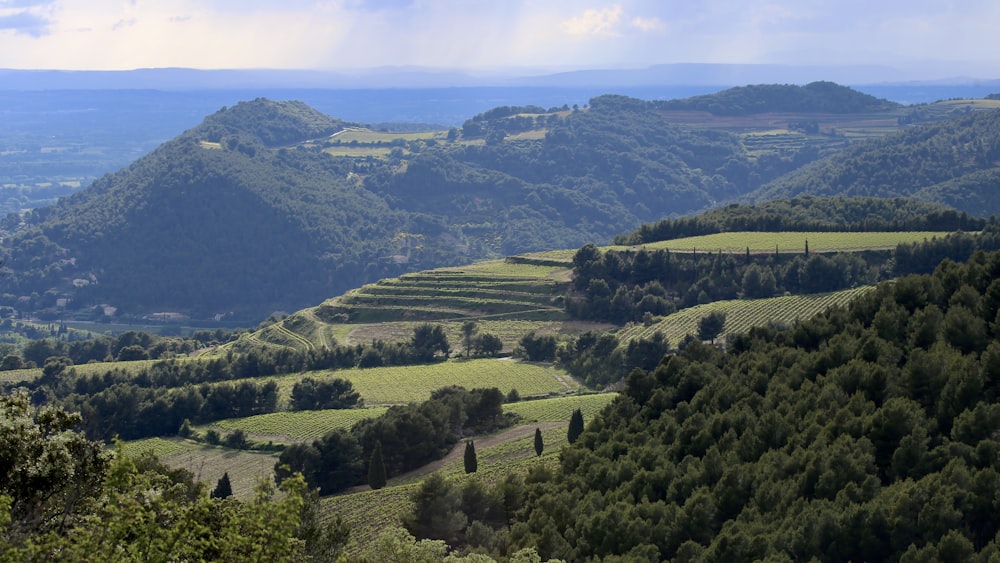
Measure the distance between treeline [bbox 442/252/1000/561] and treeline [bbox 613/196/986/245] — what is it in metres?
70.6

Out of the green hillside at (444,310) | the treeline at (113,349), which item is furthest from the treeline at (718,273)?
the treeline at (113,349)

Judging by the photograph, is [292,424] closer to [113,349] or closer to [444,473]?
[444,473]

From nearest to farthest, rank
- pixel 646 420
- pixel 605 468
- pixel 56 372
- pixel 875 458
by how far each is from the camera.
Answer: pixel 875 458 → pixel 605 468 → pixel 646 420 → pixel 56 372

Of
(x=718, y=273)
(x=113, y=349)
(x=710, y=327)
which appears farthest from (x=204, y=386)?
(x=718, y=273)

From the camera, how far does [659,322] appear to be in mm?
100000

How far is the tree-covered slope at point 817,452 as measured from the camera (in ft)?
101

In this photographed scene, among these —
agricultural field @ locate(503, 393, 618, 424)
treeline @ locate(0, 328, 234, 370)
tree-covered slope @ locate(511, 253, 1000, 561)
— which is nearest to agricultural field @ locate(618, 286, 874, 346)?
agricultural field @ locate(503, 393, 618, 424)

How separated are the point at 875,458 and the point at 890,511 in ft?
15.4

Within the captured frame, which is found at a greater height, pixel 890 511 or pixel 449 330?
pixel 890 511

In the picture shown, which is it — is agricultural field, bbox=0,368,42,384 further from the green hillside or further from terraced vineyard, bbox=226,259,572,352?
the green hillside

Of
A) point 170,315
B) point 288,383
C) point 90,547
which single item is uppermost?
point 90,547

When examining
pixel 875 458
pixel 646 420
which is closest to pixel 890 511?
pixel 875 458

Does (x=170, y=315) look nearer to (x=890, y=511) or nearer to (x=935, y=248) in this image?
(x=935, y=248)

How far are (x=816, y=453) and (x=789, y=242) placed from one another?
81.0 m
